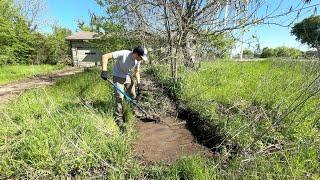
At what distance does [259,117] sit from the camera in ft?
12.7

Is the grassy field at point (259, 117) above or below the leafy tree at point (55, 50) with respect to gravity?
below

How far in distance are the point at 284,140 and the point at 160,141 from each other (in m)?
1.79

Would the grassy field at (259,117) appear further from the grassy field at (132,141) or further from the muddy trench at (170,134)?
the muddy trench at (170,134)

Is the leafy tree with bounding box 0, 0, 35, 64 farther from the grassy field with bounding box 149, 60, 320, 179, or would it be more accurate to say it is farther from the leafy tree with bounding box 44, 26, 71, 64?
the grassy field with bounding box 149, 60, 320, 179

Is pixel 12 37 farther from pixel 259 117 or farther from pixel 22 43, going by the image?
pixel 259 117

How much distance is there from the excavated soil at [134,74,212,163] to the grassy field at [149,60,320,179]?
0.32 m

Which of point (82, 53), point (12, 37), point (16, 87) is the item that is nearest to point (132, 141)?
point (16, 87)

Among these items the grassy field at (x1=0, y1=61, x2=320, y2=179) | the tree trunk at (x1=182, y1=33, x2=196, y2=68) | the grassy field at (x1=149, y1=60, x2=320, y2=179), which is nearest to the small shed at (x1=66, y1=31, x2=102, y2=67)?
the grassy field at (x1=149, y1=60, x2=320, y2=179)

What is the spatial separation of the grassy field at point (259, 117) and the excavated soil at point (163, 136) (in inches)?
12.8

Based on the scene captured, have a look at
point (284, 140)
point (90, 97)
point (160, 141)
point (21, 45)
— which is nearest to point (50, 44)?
point (21, 45)

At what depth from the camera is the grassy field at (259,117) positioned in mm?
2977

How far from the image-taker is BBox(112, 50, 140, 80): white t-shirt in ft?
16.0

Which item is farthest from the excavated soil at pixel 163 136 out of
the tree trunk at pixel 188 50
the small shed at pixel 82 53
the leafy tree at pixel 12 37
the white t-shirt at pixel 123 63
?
the small shed at pixel 82 53

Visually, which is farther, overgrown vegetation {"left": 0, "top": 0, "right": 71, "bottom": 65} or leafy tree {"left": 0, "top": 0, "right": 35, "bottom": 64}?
overgrown vegetation {"left": 0, "top": 0, "right": 71, "bottom": 65}
